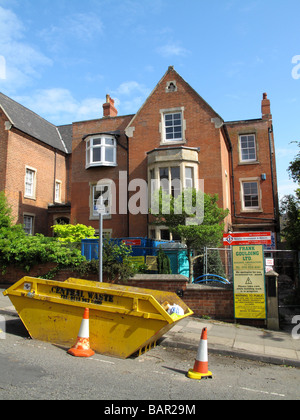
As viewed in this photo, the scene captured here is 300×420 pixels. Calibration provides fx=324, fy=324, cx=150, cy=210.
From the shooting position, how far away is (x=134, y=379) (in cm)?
508

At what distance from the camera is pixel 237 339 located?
25.7ft

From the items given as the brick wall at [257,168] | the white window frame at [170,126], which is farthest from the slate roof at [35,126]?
the brick wall at [257,168]

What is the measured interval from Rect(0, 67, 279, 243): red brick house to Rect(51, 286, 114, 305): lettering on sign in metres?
9.95

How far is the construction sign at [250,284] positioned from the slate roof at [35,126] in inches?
671

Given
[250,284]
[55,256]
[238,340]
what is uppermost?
[55,256]

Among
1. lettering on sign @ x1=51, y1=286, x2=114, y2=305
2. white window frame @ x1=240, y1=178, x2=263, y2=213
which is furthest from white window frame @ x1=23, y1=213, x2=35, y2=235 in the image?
lettering on sign @ x1=51, y1=286, x2=114, y2=305

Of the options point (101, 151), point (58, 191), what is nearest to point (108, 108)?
point (101, 151)

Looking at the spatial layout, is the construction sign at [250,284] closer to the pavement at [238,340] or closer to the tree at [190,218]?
the pavement at [238,340]

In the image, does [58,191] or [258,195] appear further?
[58,191]

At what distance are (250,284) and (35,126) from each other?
20506 mm

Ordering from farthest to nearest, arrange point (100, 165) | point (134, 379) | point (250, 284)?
point (100, 165) < point (250, 284) < point (134, 379)

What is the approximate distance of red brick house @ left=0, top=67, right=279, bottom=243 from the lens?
17.1 metres

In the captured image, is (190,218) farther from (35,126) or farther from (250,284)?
(35,126)
